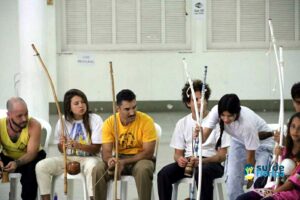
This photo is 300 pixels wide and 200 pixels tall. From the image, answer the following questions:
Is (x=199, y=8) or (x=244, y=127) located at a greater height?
(x=199, y=8)

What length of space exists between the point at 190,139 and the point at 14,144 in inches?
51.1

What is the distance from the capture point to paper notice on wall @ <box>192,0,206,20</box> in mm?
10625

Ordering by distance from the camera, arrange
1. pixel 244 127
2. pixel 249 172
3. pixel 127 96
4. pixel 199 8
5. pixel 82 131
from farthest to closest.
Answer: pixel 199 8, pixel 82 131, pixel 127 96, pixel 244 127, pixel 249 172

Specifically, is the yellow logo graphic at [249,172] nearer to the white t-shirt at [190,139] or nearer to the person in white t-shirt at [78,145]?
the white t-shirt at [190,139]

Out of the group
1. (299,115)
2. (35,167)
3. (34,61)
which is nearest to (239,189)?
(299,115)

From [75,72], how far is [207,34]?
213cm

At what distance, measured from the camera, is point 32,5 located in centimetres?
759

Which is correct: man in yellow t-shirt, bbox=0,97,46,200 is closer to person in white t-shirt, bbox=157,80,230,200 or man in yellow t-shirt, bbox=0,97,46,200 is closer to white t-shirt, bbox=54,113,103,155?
white t-shirt, bbox=54,113,103,155

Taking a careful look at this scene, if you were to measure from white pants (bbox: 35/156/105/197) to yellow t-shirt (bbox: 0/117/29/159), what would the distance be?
0.74 feet

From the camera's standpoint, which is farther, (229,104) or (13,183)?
(13,183)

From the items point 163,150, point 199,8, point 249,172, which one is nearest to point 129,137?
point 249,172

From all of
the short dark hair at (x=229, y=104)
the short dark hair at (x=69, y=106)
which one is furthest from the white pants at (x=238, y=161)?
the short dark hair at (x=69, y=106)

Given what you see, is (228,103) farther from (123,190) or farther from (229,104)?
(123,190)

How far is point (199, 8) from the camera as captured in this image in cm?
1066
